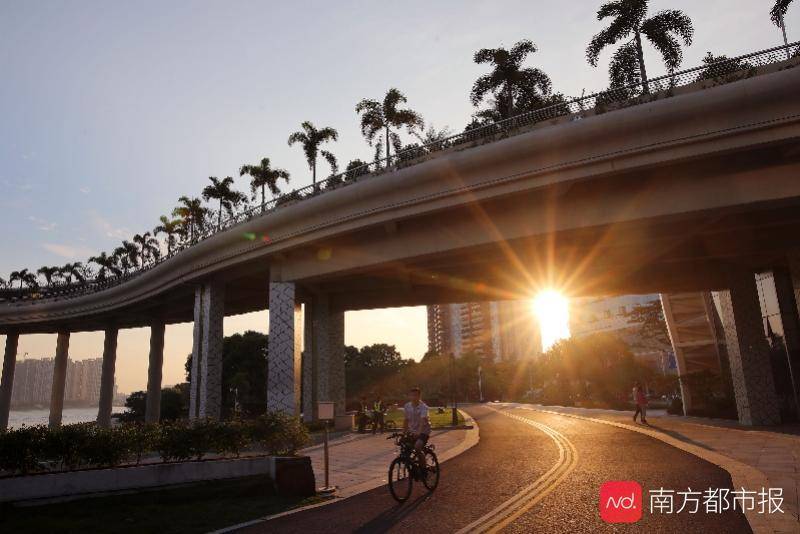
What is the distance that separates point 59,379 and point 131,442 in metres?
55.0

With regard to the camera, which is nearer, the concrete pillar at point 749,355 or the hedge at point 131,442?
the hedge at point 131,442

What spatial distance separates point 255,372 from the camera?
232 ft

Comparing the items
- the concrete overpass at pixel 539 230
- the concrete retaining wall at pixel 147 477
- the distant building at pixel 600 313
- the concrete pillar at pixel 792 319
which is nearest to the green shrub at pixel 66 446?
the concrete retaining wall at pixel 147 477

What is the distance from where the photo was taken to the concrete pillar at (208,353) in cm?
2917

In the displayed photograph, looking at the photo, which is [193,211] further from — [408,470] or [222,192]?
[408,470]

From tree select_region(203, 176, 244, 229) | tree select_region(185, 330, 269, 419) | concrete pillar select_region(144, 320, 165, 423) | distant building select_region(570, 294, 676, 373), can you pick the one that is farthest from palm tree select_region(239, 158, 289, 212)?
distant building select_region(570, 294, 676, 373)

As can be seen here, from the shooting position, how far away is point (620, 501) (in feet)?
28.4

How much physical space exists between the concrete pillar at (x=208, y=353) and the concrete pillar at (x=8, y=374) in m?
35.2

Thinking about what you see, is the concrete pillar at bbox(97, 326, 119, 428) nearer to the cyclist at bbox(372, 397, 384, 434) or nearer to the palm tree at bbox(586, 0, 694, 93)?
the cyclist at bbox(372, 397, 384, 434)

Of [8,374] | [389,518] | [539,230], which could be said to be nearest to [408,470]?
[389,518]

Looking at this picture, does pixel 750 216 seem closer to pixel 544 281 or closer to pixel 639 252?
pixel 639 252

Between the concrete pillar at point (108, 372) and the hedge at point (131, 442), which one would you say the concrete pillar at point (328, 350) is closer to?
the hedge at point (131, 442)

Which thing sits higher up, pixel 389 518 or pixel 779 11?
pixel 779 11

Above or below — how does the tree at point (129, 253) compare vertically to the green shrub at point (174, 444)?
above
